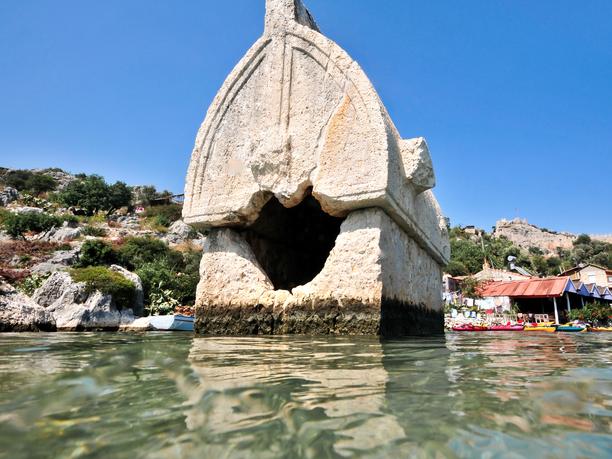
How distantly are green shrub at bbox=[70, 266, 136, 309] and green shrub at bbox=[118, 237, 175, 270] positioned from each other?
11.7m

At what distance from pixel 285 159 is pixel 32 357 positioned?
112 inches

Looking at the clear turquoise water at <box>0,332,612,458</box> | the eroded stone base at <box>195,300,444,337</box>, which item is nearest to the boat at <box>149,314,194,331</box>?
the eroded stone base at <box>195,300,444,337</box>

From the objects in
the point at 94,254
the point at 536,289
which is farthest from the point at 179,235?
the point at 536,289

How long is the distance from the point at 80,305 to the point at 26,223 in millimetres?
25751

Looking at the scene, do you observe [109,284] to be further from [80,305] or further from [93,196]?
[93,196]

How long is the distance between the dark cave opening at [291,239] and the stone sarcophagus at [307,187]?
0.17ft

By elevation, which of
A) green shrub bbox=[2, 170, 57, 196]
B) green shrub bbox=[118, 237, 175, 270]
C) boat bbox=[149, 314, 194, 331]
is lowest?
boat bbox=[149, 314, 194, 331]

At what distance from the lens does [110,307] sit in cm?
1151

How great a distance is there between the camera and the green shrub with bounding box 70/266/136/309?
38.3 ft

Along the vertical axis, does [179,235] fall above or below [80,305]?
above

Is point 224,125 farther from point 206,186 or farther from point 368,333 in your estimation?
point 368,333

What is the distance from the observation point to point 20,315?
25.2ft

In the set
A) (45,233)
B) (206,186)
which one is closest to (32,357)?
(206,186)

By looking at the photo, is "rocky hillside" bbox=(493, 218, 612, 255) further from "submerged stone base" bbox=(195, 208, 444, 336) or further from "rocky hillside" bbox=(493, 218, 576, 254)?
"submerged stone base" bbox=(195, 208, 444, 336)
